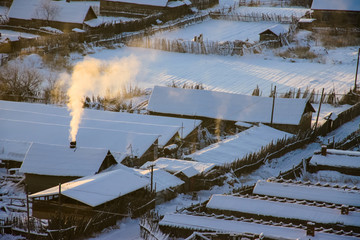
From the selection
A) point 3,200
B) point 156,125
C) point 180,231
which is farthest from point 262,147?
point 3,200

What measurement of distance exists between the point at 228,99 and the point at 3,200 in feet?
50.2

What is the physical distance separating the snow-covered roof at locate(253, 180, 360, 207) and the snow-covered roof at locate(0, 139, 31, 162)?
1023 cm

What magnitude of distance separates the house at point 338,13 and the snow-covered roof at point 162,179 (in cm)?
3475

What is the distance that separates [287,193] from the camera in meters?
22.9

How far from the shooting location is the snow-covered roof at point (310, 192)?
22.4 meters

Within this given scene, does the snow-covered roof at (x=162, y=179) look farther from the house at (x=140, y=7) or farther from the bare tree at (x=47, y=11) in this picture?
the house at (x=140, y=7)

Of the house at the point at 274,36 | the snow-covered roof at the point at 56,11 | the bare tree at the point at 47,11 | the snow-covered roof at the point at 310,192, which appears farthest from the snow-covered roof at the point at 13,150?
the house at the point at 274,36

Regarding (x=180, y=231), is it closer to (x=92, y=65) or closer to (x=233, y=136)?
(x=233, y=136)

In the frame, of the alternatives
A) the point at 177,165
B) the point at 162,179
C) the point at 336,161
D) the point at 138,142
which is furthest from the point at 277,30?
the point at 162,179

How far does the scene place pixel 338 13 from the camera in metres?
55.5

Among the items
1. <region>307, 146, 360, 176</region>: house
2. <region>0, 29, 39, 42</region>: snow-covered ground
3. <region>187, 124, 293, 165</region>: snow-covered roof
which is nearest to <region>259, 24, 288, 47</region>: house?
<region>0, 29, 39, 42</region>: snow-covered ground

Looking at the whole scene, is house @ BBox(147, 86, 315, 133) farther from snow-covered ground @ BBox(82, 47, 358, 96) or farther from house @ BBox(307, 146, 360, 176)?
snow-covered ground @ BBox(82, 47, 358, 96)

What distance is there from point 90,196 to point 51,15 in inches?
1332

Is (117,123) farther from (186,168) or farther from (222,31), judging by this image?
(222,31)
